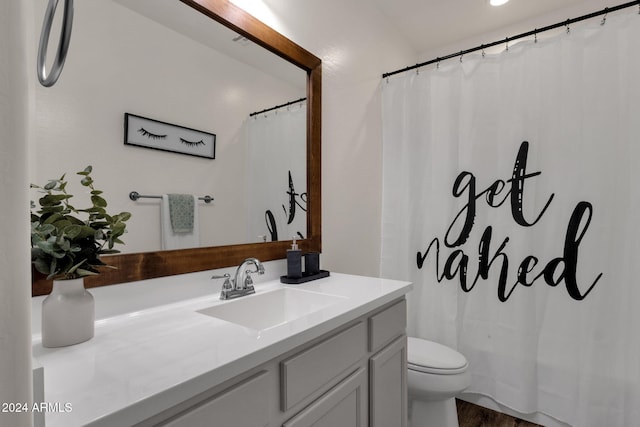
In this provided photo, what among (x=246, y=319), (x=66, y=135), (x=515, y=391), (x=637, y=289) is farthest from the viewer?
(x=515, y=391)

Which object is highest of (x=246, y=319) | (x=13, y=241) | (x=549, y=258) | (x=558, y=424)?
(x=13, y=241)

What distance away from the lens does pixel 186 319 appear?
0.90 meters

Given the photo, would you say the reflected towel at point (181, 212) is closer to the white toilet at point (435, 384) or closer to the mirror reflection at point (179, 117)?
the mirror reflection at point (179, 117)

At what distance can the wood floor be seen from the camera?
1.79 m

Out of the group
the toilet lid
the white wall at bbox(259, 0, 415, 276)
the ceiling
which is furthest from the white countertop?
the ceiling

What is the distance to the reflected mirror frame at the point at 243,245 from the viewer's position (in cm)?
96

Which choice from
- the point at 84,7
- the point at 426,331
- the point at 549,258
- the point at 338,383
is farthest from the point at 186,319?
the point at 549,258

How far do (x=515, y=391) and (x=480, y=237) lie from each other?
86 cm

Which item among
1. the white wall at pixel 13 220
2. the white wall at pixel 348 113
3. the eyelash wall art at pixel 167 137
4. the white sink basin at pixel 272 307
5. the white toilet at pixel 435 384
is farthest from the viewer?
the white wall at pixel 348 113

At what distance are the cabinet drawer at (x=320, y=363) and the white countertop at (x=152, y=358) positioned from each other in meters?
0.05

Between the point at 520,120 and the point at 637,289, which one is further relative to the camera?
the point at 520,120

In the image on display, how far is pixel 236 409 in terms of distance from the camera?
66cm

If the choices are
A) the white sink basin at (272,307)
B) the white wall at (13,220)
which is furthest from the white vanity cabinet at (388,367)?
the white wall at (13,220)

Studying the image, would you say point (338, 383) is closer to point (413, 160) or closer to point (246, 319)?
point (246, 319)
